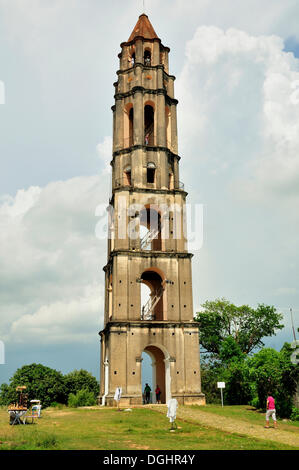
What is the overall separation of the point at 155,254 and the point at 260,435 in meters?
18.0

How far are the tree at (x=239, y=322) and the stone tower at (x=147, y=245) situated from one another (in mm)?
11828

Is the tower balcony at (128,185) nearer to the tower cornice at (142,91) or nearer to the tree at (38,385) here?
the tower cornice at (142,91)

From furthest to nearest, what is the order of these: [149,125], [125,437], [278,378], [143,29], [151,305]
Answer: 1. [143,29]
2. [149,125]
3. [151,305]
4. [278,378]
5. [125,437]

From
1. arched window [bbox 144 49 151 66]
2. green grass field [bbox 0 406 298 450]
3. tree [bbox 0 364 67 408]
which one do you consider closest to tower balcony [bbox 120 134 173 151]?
arched window [bbox 144 49 151 66]

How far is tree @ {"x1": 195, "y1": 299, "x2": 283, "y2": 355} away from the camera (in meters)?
46.2

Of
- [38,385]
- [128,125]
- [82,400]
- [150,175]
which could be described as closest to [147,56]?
[128,125]

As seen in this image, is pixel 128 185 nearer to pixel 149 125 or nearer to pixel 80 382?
pixel 149 125

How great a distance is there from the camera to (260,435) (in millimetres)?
15852

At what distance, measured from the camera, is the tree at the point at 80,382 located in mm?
46281

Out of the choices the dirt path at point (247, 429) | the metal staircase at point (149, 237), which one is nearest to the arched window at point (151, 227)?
the metal staircase at point (149, 237)

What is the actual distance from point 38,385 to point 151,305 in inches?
657

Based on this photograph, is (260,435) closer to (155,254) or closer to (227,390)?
(155,254)

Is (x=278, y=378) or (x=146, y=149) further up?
(x=146, y=149)

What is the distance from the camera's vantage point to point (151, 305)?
3503 centimetres
